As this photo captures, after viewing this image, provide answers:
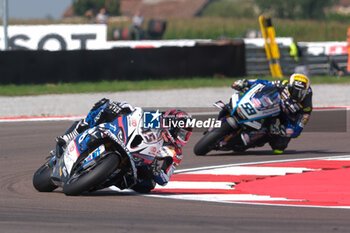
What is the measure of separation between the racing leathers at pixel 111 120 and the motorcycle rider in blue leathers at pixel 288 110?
408 cm

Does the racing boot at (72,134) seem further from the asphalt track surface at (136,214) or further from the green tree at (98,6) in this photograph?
the green tree at (98,6)

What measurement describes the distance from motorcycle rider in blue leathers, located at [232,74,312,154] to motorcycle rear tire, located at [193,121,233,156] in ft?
0.99

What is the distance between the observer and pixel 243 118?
40.3 feet

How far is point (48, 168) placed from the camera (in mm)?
8648

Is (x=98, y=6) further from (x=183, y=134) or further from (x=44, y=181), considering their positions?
(x=183, y=134)

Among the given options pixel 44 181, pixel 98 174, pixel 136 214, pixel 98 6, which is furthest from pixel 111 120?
pixel 98 6

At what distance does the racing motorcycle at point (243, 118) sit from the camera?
1220 cm

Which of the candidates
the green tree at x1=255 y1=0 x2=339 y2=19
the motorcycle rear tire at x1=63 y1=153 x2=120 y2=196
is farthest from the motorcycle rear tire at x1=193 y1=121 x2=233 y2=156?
the green tree at x1=255 y1=0 x2=339 y2=19

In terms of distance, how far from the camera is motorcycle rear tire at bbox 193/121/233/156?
12.2 m

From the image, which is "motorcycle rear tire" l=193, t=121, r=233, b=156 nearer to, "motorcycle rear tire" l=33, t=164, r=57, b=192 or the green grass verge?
"motorcycle rear tire" l=33, t=164, r=57, b=192

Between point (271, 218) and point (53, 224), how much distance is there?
182 centimetres

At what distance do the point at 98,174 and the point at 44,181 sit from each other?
1.05 meters

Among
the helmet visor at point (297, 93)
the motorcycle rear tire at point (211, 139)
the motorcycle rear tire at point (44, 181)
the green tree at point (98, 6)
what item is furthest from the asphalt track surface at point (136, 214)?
the green tree at point (98, 6)

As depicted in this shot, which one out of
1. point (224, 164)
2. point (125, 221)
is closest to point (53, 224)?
point (125, 221)
